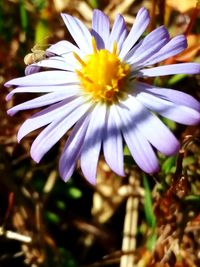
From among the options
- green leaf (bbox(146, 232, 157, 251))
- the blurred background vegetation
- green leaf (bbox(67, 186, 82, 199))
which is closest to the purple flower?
the blurred background vegetation

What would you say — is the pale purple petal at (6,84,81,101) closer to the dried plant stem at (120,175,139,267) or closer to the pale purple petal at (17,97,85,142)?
the pale purple petal at (17,97,85,142)

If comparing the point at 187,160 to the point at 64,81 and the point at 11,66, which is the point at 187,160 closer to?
the point at 64,81

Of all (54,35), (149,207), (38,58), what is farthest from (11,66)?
(149,207)

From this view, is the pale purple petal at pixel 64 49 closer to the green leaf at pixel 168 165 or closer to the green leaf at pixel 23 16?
the green leaf at pixel 168 165

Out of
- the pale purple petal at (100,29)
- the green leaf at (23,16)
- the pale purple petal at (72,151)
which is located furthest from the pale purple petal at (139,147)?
the green leaf at (23,16)

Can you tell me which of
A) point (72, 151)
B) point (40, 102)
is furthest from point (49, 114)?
point (72, 151)
